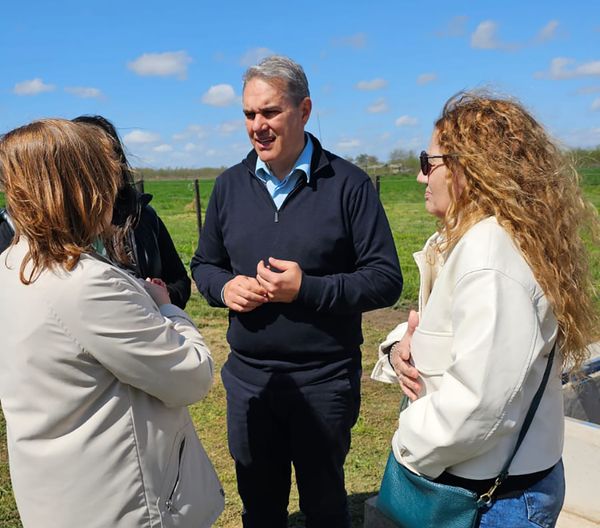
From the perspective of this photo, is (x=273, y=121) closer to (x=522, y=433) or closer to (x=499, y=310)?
(x=499, y=310)

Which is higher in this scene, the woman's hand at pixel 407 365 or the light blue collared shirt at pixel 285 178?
the light blue collared shirt at pixel 285 178

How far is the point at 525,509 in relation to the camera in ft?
5.20

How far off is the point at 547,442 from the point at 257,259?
132 centimetres

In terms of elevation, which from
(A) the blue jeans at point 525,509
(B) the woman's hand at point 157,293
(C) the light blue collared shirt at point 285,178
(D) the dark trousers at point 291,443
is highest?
(C) the light blue collared shirt at point 285,178

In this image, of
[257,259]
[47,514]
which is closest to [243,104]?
[257,259]

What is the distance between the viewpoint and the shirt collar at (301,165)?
2496 millimetres

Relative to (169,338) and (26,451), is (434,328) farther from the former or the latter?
(26,451)

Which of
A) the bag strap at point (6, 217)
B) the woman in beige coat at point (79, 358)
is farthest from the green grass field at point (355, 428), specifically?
the woman in beige coat at point (79, 358)

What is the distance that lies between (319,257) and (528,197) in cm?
105

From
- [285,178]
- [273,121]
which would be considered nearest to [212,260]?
[285,178]

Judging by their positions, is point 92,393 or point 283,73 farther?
point 283,73

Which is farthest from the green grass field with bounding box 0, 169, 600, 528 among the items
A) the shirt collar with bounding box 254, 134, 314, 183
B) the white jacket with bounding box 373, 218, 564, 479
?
the shirt collar with bounding box 254, 134, 314, 183

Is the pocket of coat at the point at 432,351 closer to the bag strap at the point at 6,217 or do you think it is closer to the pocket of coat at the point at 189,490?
the pocket of coat at the point at 189,490

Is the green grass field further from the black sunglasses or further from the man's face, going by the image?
the man's face
